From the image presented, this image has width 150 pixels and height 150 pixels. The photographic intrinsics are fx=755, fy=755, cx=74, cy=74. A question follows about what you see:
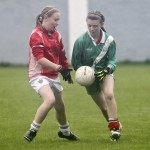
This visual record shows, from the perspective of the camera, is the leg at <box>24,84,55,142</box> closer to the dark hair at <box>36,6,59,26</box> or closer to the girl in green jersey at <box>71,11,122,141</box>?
the girl in green jersey at <box>71,11,122,141</box>

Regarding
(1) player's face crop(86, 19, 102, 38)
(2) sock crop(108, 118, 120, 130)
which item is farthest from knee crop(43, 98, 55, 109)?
(1) player's face crop(86, 19, 102, 38)

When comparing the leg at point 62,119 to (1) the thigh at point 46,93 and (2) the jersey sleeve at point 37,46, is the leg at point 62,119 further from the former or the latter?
(2) the jersey sleeve at point 37,46

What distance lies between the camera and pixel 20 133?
10578 millimetres

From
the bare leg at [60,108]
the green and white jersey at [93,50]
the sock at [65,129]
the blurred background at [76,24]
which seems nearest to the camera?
the bare leg at [60,108]

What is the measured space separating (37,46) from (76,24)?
2076 cm

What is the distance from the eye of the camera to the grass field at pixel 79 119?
371 inches

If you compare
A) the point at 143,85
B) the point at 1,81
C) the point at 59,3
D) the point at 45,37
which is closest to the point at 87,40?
the point at 45,37

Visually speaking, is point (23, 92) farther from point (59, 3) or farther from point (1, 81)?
point (59, 3)

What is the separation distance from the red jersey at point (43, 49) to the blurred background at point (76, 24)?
2040 cm

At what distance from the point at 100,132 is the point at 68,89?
26.1 ft

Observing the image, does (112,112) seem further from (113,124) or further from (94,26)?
(94,26)

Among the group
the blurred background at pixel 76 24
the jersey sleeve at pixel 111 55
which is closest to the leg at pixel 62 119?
the jersey sleeve at pixel 111 55

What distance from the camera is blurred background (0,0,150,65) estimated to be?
99.5 ft

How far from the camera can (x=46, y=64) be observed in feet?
30.9
